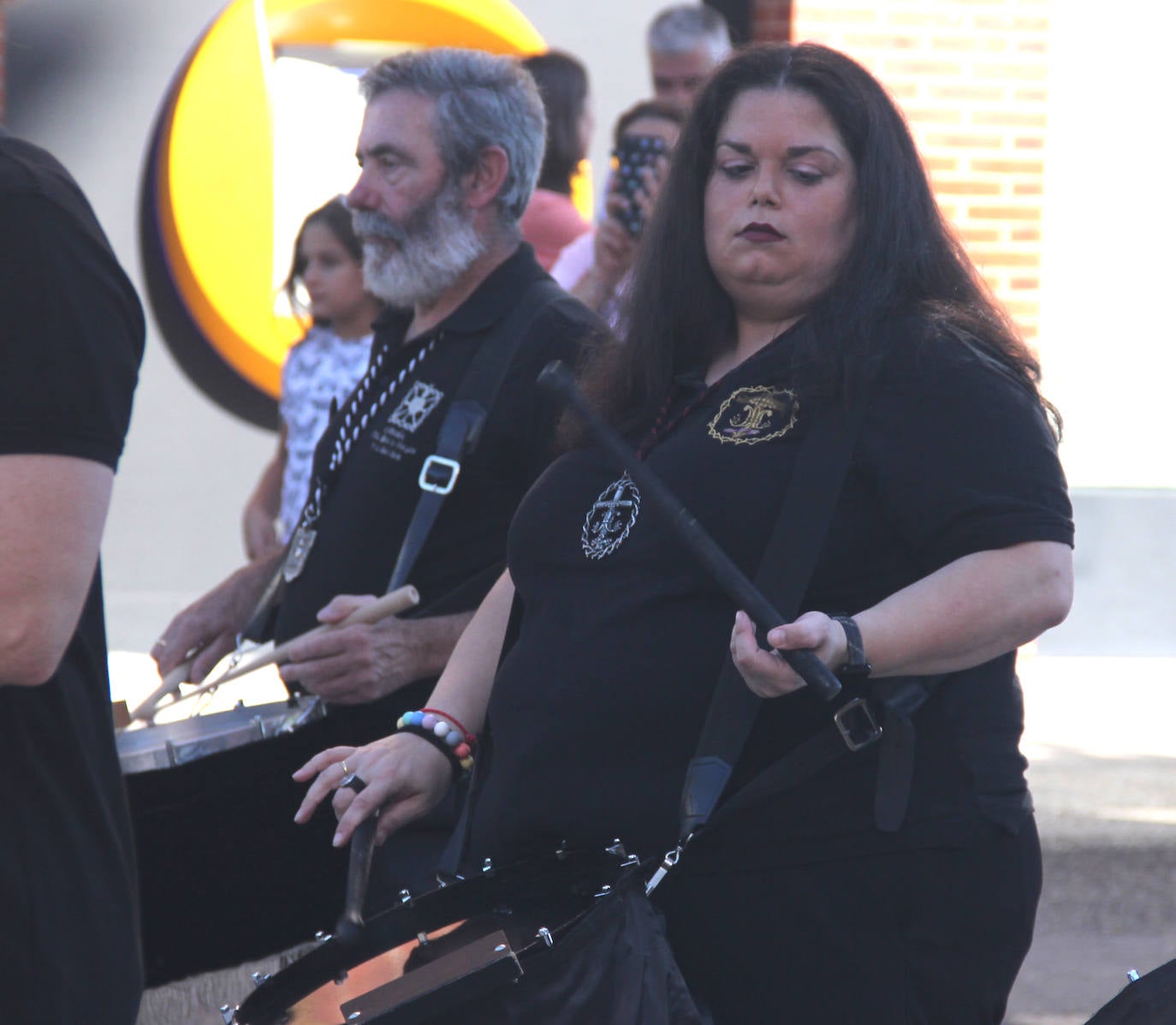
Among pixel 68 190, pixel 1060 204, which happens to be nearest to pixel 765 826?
pixel 68 190

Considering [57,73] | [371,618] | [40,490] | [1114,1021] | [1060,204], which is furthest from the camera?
[1060,204]

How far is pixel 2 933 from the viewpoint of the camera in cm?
163

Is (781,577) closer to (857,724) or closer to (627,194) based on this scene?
(857,724)

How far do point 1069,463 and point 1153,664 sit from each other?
91 cm

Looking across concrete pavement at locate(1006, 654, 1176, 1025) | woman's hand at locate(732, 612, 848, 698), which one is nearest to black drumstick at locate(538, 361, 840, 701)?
woman's hand at locate(732, 612, 848, 698)

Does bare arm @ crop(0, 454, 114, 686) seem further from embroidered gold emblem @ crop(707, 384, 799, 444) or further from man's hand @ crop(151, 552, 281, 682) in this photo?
man's hand @ crop(151, 552, 281, 682)

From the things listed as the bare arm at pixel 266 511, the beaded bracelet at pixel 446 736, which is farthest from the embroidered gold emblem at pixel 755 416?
the bare arm at pixel 266 511

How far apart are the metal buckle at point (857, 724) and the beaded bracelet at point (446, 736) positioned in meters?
0.62

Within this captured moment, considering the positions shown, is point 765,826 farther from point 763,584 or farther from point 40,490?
point 40,490

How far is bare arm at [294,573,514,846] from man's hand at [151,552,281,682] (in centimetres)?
107

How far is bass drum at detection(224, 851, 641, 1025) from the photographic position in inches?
67.6

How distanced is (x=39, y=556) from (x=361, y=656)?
1209 mm

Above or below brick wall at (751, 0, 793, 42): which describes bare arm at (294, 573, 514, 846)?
above

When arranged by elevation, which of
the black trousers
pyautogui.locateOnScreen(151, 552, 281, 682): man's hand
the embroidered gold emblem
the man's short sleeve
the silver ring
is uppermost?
the man's short sleeve
